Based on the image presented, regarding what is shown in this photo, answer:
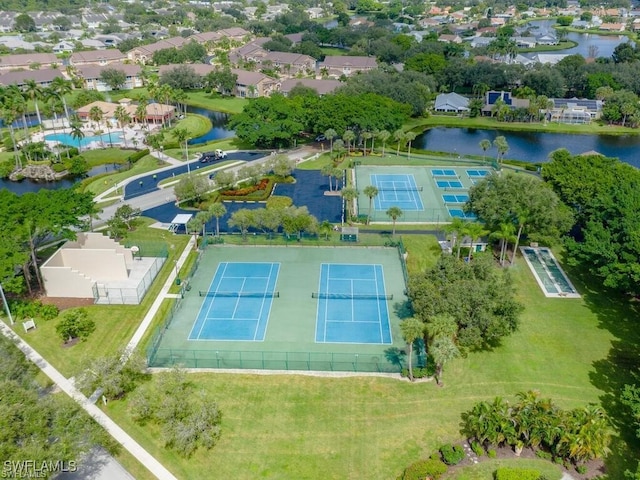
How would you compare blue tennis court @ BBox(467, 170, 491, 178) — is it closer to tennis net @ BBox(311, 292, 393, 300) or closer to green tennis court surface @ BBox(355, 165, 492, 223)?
green tennis court surface @ BBox(355, 165, 492, 223)

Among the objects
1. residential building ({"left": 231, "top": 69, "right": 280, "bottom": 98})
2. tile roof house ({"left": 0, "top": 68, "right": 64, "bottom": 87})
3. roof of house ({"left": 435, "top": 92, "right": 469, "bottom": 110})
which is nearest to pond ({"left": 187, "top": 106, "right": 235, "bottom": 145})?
residential building ({"left": 231, "top": 69, "right": 280, "bottom": 98})

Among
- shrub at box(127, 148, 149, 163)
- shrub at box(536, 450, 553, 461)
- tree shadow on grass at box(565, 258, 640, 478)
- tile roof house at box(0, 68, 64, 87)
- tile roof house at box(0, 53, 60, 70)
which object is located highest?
tile roof house at box(0, 53, 60, 70)

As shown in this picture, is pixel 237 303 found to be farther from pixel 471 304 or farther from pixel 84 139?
pixel 84 139

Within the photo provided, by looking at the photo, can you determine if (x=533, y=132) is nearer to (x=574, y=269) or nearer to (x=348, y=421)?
(x=574, y=269)

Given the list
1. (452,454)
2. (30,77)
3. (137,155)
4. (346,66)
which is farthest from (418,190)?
(30,77)

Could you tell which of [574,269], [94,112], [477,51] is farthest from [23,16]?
[574,269]

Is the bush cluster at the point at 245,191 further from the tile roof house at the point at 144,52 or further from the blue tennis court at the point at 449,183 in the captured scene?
the tile roof house at the point at 144,52
